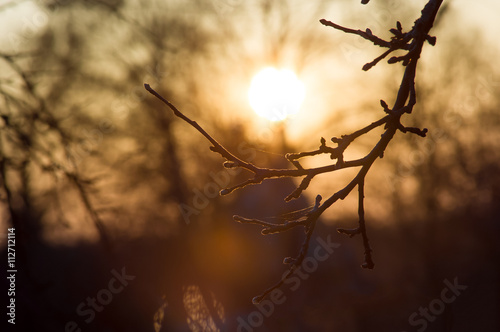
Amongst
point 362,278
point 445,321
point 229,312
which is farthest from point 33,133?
point 362,278

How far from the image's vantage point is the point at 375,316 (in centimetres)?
1415

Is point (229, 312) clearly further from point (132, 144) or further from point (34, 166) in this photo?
point (34, 166)
